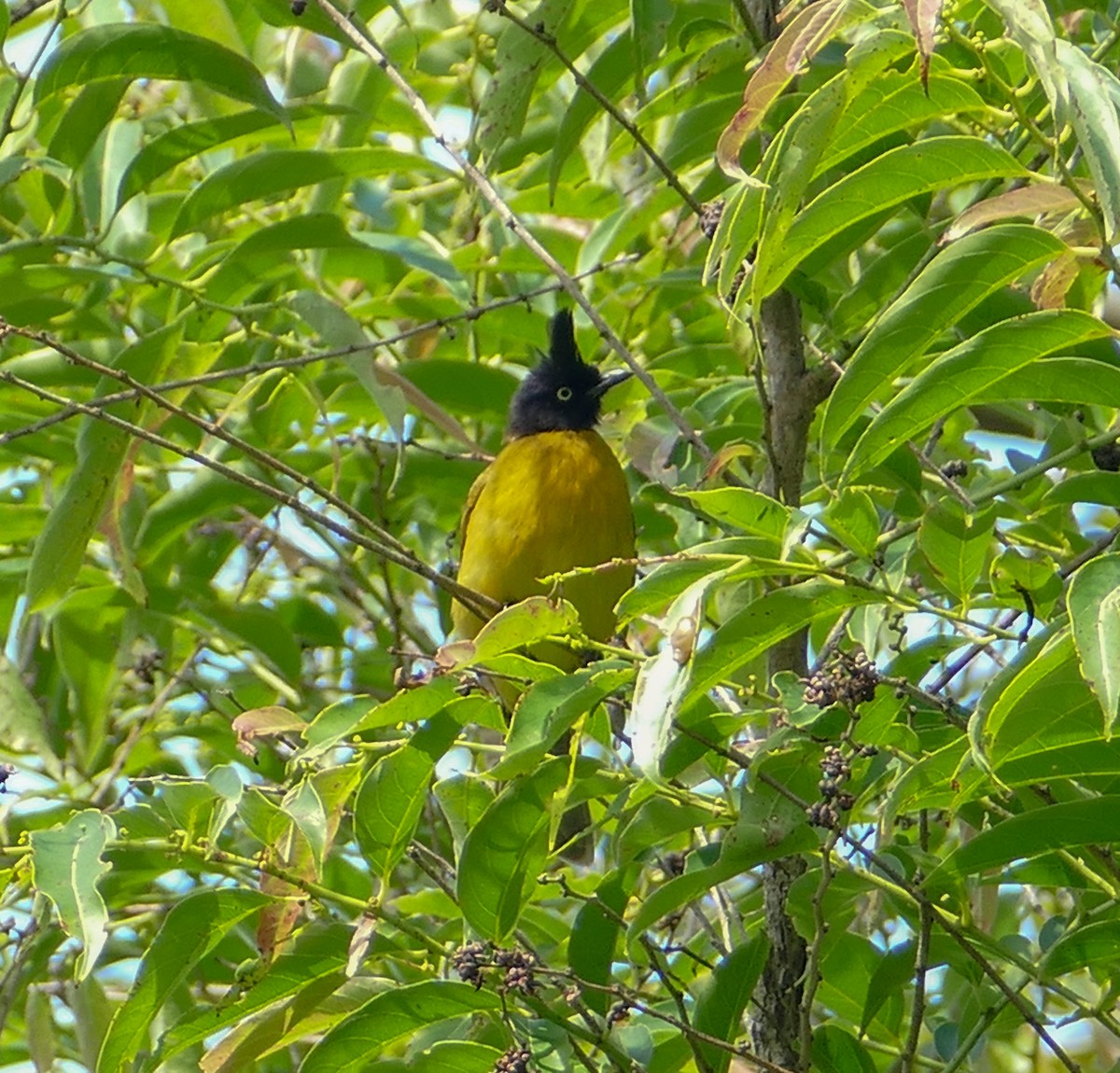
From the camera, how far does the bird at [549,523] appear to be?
4.30m

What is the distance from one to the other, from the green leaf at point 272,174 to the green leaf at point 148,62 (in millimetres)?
149

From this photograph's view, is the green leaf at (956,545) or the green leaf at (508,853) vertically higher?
the green leaf at (956,545)

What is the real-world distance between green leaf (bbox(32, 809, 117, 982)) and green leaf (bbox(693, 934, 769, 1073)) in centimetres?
87

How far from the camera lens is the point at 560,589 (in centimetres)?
213

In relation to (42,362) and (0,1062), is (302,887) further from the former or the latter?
(0,1062)

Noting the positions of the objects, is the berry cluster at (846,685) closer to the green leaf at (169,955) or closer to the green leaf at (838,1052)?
the green leaf at (838,1052)

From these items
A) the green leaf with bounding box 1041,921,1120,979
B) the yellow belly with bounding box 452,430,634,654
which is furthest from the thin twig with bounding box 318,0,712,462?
the yellow belly with bounding box 452,430,634,654

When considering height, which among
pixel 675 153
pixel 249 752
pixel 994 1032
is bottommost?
pixel 994 1032

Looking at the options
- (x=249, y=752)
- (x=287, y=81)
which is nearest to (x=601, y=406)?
(x=287, y=81)

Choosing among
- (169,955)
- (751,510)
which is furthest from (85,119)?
(751,510)

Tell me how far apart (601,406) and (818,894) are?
A: 2.69 meters

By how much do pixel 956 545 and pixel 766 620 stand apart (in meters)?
0.36

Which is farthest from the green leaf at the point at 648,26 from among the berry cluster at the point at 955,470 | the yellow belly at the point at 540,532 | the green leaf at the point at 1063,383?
the yellow belly at the point at 540,532

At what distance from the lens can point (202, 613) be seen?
386 centimetres
